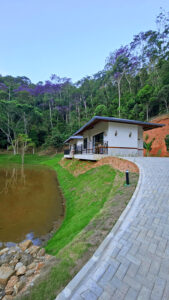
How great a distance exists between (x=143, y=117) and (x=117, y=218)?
2773 cm

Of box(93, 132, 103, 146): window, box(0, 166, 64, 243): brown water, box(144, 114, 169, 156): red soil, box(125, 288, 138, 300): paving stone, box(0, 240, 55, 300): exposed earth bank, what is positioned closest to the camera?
box(125, 288, 138, 300): paving stone

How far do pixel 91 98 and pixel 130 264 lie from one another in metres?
49.1

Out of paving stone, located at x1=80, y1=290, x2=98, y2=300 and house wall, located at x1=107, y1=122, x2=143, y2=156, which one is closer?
paving stone, located at x1=80, y1=290, x2=98, y2=300

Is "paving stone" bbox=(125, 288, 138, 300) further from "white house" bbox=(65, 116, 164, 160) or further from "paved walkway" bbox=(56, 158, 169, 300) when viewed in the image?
"white house" bbox=(65, 116, 164, 160)

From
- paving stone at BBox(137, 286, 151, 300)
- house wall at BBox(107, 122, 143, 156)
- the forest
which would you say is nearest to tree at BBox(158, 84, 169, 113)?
the forest

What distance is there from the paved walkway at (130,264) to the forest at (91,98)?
88.8 feet

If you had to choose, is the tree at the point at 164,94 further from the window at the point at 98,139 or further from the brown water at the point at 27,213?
the brown water at the point at 27,213

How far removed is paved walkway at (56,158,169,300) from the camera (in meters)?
1.62

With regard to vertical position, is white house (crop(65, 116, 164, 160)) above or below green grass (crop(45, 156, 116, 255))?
above

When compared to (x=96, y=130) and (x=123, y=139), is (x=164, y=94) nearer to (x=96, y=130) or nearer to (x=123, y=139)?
(x=96, y=130)

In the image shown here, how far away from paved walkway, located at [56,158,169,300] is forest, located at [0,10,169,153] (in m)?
27.1

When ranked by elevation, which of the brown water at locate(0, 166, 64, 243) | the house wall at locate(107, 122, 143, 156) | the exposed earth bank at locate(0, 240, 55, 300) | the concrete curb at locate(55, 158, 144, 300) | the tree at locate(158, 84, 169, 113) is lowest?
the brown water at locate(0, 166, 64, 243)

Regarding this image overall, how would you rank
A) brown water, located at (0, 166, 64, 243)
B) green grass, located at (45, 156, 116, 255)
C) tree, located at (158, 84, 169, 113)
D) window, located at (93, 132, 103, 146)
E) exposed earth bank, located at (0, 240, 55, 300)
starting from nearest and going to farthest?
exposed earth bank, located at (0, 240, 55, 300) → green grass, located at (45, 156, 116, 255) → brown water, located at (0, 166, 64, 243) → window, located at (93, 132, 103, 146) → tree, located at (158, 84, 169, 113)

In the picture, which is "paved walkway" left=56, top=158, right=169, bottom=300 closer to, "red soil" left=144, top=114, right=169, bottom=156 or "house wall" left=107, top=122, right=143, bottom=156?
"house wall" left=107, top=122, right=143, bottom=156
